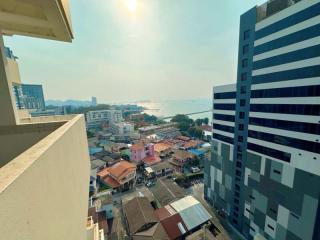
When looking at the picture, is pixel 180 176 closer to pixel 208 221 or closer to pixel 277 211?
pixel 208 221

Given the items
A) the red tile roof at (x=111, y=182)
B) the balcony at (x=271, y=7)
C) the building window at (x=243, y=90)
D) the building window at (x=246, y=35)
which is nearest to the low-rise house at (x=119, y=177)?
the red tile roof at (x=111, y=182)

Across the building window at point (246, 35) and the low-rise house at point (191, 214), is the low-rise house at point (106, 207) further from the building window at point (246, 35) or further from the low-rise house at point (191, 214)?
the building window at point (246, 35)

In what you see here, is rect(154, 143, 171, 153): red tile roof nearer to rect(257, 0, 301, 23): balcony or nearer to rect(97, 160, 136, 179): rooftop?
rect(97, 160, 136, 179): rooftop

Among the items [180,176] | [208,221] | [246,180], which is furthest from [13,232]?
[180,176]

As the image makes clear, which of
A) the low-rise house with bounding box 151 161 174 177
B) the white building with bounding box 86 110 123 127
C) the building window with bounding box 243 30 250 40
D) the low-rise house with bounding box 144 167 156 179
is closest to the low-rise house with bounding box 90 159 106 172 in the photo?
the low-rise house with bounding box 144 167 156 179

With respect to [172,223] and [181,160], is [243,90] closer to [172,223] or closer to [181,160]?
[172,223]

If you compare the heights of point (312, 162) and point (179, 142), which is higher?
point (312, 162)

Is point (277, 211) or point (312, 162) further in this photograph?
point (277, 211)
